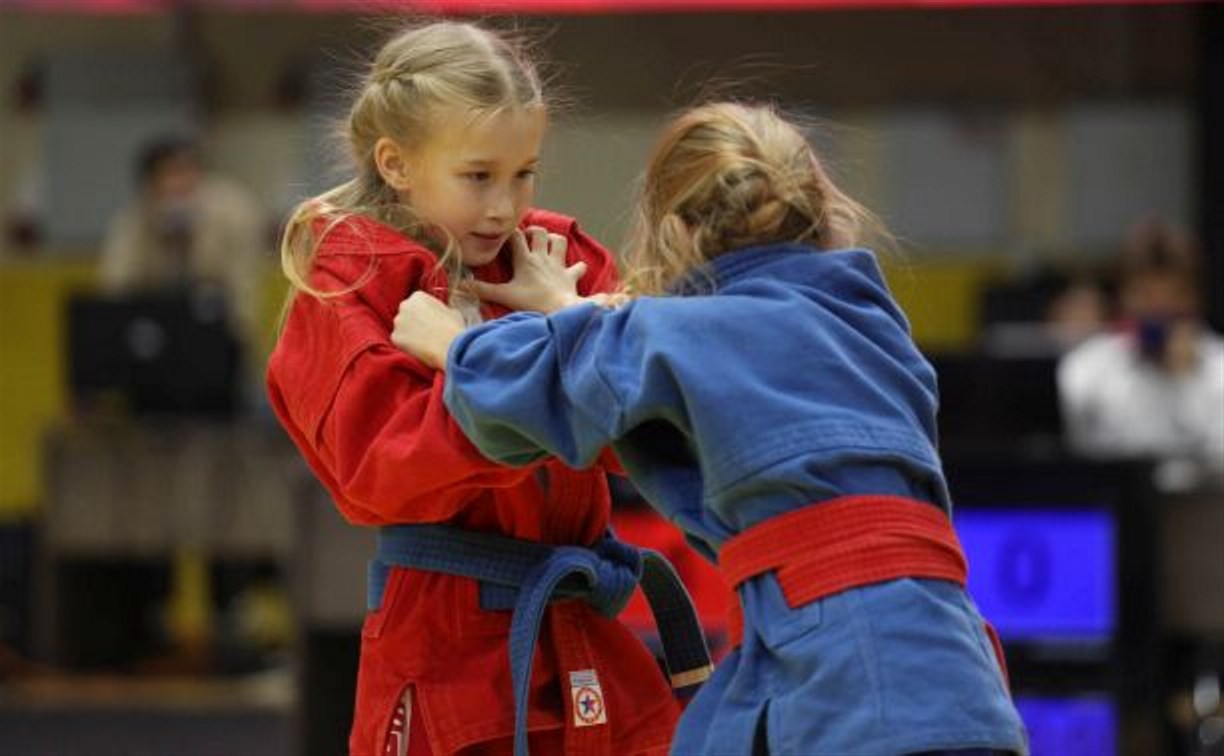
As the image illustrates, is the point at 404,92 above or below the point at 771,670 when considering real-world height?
above

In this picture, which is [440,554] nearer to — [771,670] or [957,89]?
[771,670]

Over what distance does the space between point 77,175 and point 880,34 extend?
3899 mm

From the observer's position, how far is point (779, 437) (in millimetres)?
2270

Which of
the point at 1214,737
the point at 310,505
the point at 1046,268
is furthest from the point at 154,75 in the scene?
the point at 1214,737

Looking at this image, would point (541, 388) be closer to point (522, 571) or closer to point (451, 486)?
point (451, 486)

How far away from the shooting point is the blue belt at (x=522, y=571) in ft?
8.39

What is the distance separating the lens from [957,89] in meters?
11.2

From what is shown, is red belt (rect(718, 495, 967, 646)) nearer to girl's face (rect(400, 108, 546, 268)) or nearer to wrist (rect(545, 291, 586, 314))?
wrist (rect(545, 291, 586, 314))

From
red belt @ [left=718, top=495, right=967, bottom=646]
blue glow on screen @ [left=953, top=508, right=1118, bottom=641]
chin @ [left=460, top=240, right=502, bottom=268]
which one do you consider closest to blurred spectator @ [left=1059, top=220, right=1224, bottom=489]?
blue glow on screen @ [left=953, top=508, right=1118, bottom=641]

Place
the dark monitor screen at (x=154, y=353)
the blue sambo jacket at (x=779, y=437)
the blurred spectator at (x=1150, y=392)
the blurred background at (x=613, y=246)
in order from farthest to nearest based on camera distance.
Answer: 1. the dark monitor screen at (x=154, y=353)
2. the blurred spectator at (x=1150, y=392)
3. the blurred background at (x=613, y=246)
4. the blue sambo jacket at (x=779, y=437)

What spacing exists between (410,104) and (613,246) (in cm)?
595

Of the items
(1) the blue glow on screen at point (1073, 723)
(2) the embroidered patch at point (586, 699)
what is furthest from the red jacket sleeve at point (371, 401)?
(1) the blue glow on screen at point (1073, 723)

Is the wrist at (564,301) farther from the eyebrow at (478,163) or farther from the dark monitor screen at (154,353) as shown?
the dark monitor screen at (154,353)

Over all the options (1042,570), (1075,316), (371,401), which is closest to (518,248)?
(371,401)
